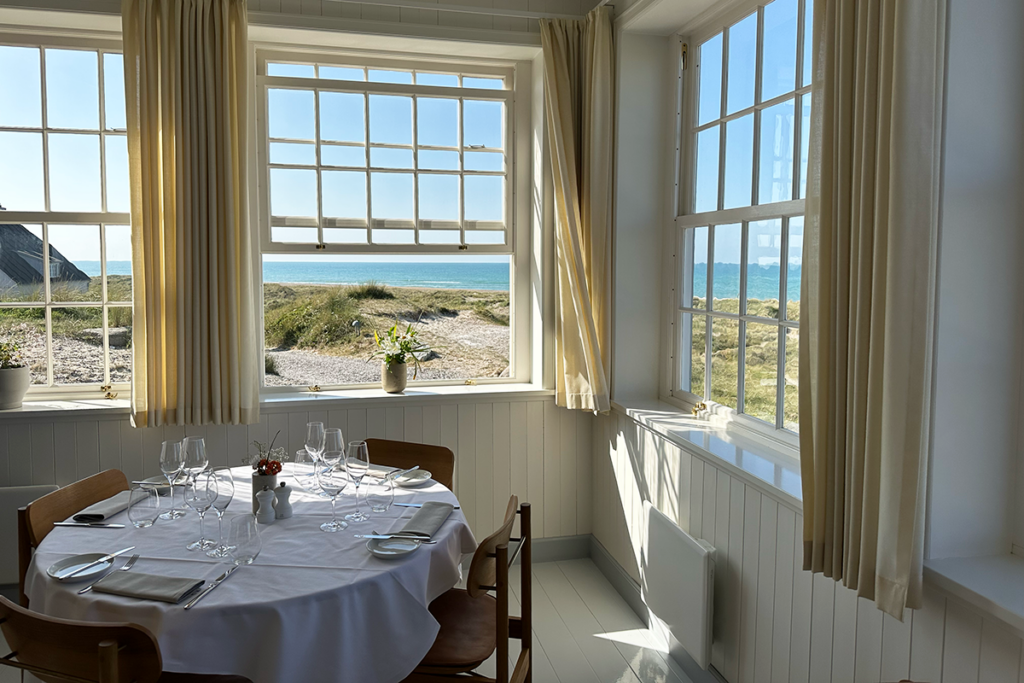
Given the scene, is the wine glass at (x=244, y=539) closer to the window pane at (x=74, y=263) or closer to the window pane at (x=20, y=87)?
the window pane at (x=74, y=263)

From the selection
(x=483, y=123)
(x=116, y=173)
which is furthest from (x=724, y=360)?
(x=116, y=173)

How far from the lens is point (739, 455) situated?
2.59m

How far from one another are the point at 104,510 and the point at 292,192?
1.92m

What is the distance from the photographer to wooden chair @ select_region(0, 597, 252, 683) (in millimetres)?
1545

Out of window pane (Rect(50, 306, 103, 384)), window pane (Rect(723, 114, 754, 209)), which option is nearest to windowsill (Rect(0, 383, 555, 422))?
window pane (Rect(50, 306, 103, 384))

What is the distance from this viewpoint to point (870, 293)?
5.72ft

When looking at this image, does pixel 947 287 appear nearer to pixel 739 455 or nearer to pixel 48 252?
pixel 739 455

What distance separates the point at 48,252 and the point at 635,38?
294 cm

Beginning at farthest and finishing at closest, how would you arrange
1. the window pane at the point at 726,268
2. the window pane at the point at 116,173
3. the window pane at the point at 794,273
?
the window pane at the point at 116,173
the window pane at the point at 726,268
the window pane at the point at 794,273

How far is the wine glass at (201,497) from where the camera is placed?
2.04 metres

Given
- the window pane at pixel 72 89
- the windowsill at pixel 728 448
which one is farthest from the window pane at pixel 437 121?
the windowsill at pixel 728 448

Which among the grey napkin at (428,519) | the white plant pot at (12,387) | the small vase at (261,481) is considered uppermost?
the white plant pot at (12,387)

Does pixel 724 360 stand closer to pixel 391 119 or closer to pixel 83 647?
pixel 391 119

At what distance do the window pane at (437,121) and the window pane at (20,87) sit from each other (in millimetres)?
1769
